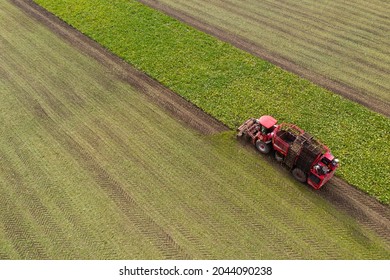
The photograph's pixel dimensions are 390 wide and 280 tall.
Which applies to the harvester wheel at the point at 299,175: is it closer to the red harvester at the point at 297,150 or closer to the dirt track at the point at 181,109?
the red harvester at the point at 297,150

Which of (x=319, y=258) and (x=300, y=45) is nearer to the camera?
(x=319, y=258)

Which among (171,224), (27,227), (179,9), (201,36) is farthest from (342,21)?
(27,227)

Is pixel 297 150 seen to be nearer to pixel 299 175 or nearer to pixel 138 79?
pixel 299 175

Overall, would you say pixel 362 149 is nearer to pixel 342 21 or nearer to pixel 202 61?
pixel 202 61

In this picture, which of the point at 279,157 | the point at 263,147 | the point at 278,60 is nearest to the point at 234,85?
the point at 278,60

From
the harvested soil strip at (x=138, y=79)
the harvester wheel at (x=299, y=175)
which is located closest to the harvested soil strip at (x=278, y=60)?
the harvested soil strip at (x=138, y=79)

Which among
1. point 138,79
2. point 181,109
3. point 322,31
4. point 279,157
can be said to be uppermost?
point 322,31
